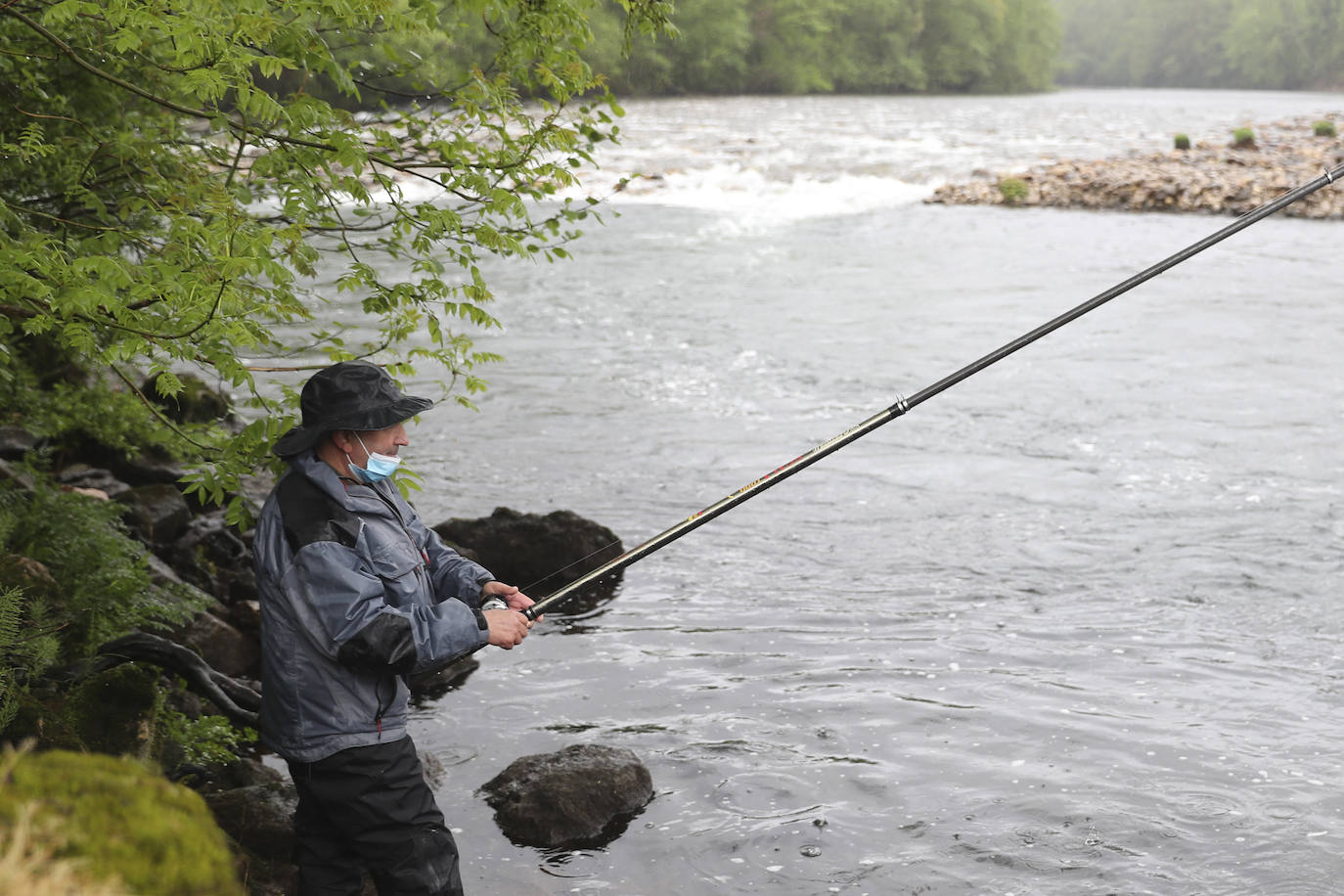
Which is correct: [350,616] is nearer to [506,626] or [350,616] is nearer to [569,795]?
[506,626]

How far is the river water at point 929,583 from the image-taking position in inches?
217

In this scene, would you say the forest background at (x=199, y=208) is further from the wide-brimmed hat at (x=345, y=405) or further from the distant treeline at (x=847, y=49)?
the distant treeline at (x=847, y=49)

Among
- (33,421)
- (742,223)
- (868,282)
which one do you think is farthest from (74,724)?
(742,223)

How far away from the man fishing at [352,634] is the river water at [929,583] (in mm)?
1446

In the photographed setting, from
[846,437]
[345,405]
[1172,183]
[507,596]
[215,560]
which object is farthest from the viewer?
[1172,183]

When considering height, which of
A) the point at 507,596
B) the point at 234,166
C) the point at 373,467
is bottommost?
the point at 507,596

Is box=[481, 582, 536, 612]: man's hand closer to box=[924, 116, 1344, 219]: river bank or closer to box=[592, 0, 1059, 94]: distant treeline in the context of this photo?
box=[924, 116, 1344, 219]: river bank

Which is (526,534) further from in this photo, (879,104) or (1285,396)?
(879,104)

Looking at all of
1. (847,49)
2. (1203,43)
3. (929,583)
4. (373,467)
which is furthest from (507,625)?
(1203,43)

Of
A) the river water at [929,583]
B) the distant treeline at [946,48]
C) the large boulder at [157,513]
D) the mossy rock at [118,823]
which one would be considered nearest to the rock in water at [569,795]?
the river water at [929,583]

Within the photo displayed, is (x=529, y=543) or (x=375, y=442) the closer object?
(x=375, y=442)

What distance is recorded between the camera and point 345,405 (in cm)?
351

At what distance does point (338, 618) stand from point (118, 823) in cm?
187

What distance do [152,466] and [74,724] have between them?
4133 millimetres
